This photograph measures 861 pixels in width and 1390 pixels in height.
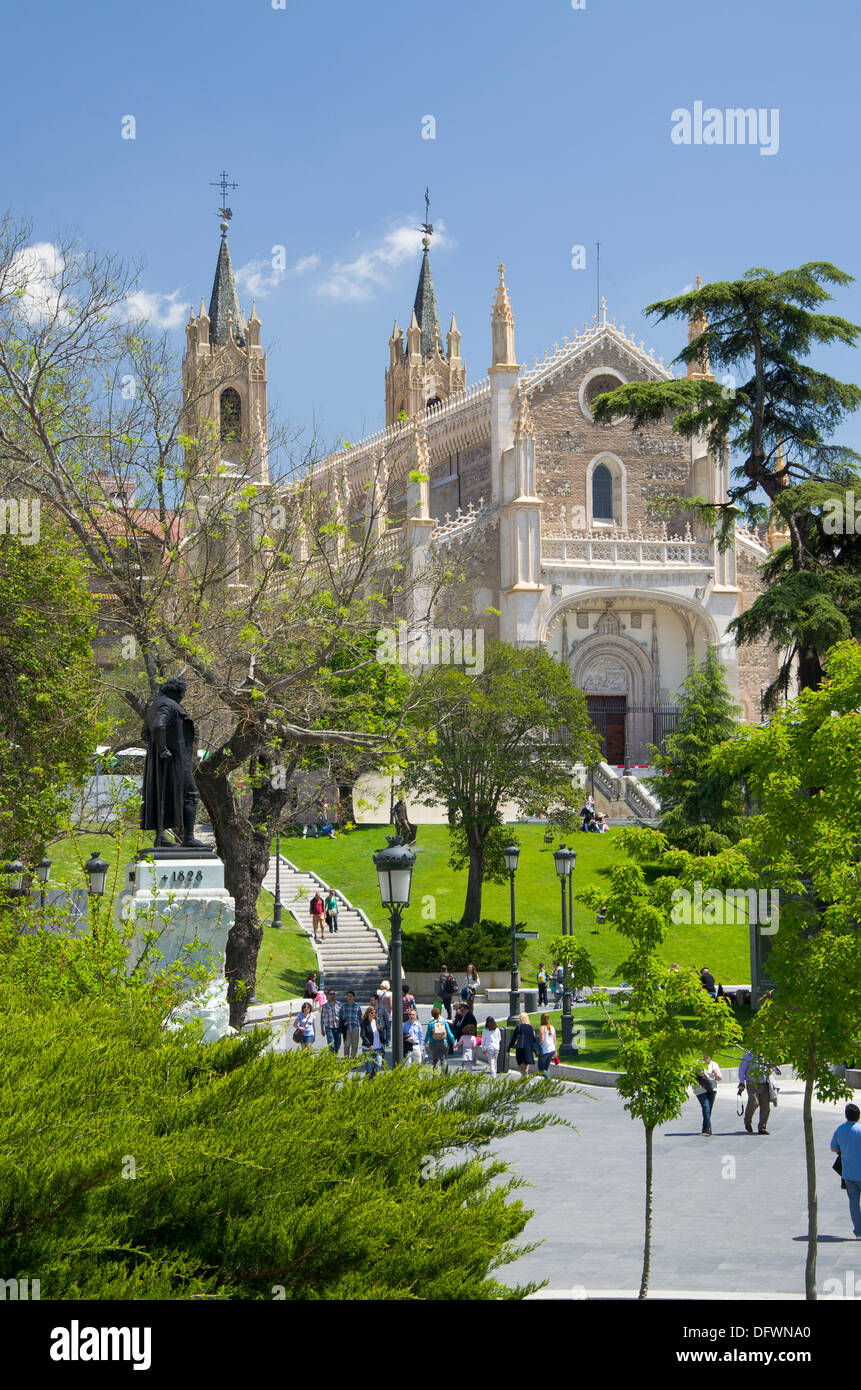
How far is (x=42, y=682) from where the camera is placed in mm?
19078

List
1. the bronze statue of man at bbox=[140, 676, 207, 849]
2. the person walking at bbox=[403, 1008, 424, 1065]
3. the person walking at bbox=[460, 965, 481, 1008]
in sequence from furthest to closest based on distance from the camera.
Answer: the person walking at bbox=[460, 965, 481, 1008] → the person walking at bbox=[403, 1008, 424, 1065] → the bronze statue of man at bbox=[140, 676, 207, 849]

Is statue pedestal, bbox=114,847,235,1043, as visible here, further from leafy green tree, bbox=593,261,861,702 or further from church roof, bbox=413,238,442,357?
church roof, bbox=413,238,442,357

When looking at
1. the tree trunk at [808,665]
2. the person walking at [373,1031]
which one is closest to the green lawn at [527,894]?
the tree trunk at [808,665]

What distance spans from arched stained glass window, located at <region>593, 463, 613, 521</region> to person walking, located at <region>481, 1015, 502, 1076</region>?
123 feet

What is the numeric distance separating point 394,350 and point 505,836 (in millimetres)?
49919

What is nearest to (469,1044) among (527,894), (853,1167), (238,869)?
(238,869)

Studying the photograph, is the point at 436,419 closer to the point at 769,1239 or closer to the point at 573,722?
the point at 573,722

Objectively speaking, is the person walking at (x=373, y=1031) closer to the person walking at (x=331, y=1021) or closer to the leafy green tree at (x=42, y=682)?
the person walking at (x=331, y=1021)

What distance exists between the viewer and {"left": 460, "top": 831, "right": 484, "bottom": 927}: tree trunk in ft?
116

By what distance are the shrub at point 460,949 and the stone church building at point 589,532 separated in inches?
725

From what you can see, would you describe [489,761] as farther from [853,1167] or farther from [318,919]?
[853,1167]

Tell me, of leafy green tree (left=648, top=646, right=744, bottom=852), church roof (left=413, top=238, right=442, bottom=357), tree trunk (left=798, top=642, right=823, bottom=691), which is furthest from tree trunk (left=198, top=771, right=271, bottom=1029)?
church roof (left=413, top=238, right=442, bottom=357)

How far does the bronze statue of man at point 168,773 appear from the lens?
11.1m

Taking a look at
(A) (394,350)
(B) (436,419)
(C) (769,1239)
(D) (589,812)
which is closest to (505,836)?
(D) (589,812)
